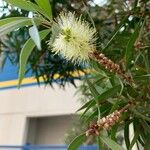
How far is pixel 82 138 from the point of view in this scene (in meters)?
0.73

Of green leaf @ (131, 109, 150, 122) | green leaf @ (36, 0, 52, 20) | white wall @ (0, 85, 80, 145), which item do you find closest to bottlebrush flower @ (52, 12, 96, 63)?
green leaf @ (36, 0, 52, 20)

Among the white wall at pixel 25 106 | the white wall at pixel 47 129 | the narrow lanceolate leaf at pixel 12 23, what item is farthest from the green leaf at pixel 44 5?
the white wall at pixel 47 129

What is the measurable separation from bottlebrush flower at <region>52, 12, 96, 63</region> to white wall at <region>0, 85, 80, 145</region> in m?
7.83

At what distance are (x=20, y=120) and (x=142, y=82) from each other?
28.5ft

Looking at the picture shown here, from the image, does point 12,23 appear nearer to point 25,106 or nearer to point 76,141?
point 76,141

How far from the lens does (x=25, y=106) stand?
954cm

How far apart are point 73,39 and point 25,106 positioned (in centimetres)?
892

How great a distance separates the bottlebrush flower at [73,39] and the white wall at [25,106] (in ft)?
25.7

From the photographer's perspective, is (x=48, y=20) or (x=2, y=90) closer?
(x=48, y=20)

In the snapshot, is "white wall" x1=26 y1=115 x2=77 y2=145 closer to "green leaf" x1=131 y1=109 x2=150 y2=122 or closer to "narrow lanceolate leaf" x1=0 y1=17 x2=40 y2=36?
"green leaf" x1=131 y1=109 x2=150 y2=122

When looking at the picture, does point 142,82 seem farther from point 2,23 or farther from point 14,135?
point 14,135

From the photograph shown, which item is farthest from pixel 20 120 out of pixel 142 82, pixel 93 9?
pixel 142 82

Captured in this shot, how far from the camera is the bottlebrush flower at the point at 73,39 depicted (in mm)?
699

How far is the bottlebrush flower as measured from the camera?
0.70 meters
